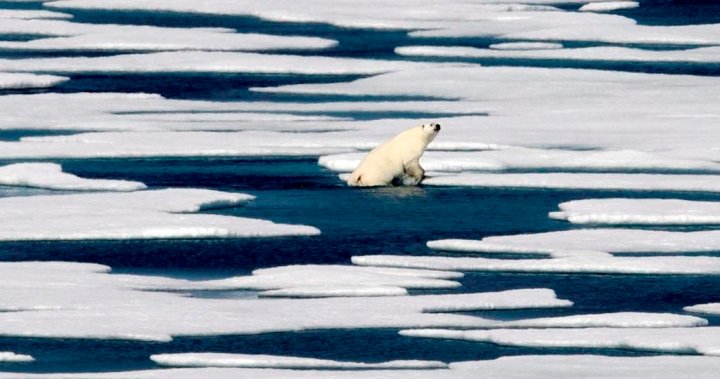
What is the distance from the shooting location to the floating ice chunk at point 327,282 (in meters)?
8.54

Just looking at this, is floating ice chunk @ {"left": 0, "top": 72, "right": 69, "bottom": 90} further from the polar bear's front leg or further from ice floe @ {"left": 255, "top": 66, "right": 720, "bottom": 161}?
the polar bear's front leg

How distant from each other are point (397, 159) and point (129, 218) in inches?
70.7

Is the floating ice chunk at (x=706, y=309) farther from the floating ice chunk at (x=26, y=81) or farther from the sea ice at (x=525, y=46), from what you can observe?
the sea ice at (x=525, y=46)

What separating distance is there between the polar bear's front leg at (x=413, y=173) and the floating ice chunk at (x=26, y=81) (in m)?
6.05

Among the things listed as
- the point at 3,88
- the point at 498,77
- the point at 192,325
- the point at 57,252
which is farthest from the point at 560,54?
the point at 192,325

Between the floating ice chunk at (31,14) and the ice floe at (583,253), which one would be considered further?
the floating ice chunk at (31,14)

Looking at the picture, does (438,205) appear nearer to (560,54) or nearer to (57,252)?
(57,252)

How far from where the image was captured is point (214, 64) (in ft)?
59.3

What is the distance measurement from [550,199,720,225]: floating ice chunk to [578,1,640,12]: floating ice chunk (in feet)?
40.7

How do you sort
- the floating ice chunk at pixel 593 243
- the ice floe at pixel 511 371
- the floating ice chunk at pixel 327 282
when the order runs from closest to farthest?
1. the ice floe at pixel 511 371
2. the floating ice chunk at pixel 327 282
3. the floating ice chunk at pixel 593 243

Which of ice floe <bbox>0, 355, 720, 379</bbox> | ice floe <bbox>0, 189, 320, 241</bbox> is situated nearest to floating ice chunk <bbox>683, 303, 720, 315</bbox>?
ice floe <bbox>0, 355, 720, 379</bbox>

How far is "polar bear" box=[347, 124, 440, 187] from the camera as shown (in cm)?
1141

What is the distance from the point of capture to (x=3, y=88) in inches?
661

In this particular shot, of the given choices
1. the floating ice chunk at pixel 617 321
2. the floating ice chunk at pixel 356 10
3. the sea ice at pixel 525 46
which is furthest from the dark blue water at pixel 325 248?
the floating ice chunk at pixel 356 10
